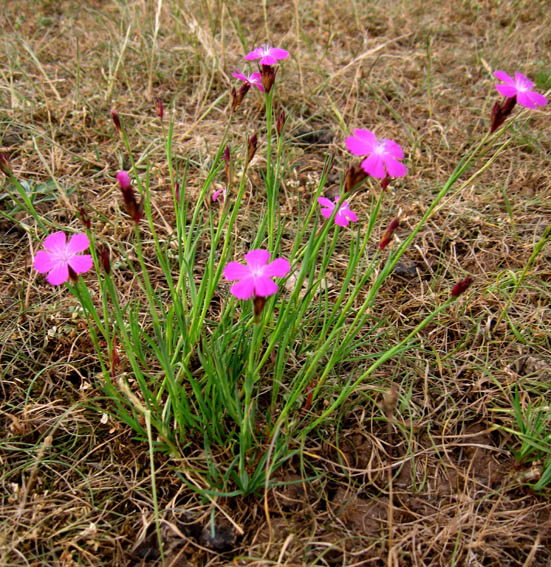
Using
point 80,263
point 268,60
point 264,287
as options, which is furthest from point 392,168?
point 80,263

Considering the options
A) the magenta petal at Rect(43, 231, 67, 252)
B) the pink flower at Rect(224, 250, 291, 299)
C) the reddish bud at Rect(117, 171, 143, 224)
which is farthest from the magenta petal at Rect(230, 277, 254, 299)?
the magenta petal at Rect(43, 231, 67, 252)

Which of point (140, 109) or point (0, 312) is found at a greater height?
point (140, 109)

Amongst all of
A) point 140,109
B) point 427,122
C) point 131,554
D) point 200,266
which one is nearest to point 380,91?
point 427,122

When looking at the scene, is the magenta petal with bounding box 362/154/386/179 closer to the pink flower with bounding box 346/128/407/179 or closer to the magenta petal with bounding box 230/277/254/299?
the pink flower with bounding box 346/128/407/179

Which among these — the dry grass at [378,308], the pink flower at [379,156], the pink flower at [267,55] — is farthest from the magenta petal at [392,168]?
the dry grass at [378,308]

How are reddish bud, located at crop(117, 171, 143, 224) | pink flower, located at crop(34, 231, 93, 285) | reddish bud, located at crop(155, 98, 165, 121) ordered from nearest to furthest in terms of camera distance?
reddish bud, located at crop(117, 171, 143, 224)
pink flower, located at crop(34, 231, 93, 285)
reddish bud, located at crop(155, 98, 165, 121)

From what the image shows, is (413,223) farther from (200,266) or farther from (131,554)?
(131,554)
